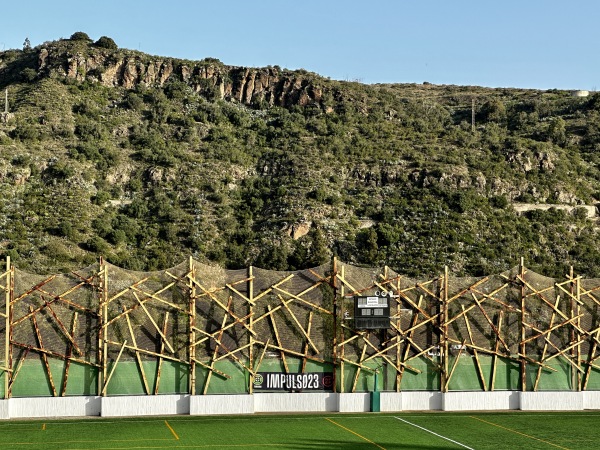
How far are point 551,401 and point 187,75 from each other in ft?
229

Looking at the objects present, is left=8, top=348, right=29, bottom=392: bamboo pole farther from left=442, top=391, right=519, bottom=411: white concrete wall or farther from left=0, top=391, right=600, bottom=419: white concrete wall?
left=442, top=391, right=519, bottom=411: white concrete wall

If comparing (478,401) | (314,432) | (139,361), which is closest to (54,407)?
(139,361)

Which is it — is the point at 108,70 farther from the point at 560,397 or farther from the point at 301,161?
the point at 560,397

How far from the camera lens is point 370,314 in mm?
36844

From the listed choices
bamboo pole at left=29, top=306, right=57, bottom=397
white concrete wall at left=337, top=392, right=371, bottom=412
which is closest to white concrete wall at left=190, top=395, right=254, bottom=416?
white concrete wall at left=337, top=392, right=371, bottom=412

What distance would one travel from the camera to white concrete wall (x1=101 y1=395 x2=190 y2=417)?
113ft

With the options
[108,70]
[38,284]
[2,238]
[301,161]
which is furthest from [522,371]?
[108,70]

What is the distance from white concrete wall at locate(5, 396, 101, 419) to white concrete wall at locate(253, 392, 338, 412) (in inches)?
240

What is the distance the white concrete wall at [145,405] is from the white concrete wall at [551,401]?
13.6m

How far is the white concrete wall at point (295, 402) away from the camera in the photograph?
3644 centimetres

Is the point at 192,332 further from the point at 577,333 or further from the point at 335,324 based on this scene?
the point at 577,333

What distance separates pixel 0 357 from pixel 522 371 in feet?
66.7

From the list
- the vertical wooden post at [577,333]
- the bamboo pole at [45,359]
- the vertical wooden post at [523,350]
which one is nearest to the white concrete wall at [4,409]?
the bamboo pole at [45,359]

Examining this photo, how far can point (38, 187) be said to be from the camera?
250ft
